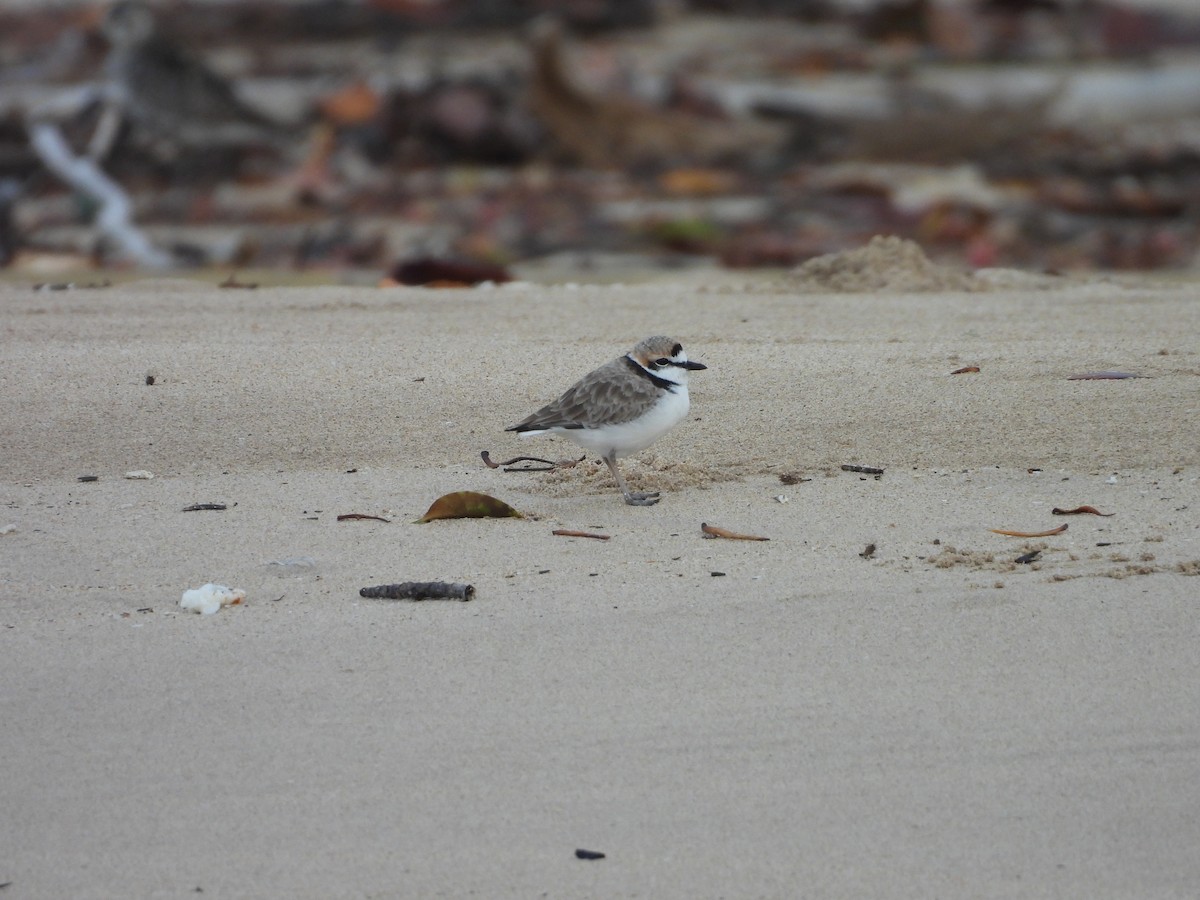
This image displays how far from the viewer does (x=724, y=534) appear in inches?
192

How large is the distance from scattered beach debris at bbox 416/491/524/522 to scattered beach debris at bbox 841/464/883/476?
3.97 feet

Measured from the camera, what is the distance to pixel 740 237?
1307 cm

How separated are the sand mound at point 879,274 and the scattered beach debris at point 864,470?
9.42 ft

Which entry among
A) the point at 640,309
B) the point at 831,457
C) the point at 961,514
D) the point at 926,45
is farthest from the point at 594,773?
the point at 926,45

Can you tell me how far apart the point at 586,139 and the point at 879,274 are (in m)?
8.05

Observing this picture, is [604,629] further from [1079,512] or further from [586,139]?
[586,139]

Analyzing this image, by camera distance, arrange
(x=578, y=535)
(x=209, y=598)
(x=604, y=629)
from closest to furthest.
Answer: (x=604, y=629)
(x=209, y=598)
(x=578, y=535)

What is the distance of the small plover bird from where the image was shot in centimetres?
535

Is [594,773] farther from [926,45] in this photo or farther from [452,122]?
[926,45]

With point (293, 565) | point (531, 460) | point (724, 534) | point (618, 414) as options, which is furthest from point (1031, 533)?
point (293, 565)

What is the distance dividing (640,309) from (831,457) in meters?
2.47

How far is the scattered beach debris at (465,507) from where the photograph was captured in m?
5.07

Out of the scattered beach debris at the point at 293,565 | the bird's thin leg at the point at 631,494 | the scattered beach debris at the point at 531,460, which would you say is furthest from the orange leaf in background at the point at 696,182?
the scattered beach debris at the point at 293,565

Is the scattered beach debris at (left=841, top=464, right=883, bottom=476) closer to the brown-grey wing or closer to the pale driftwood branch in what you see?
the brown-grey wing
